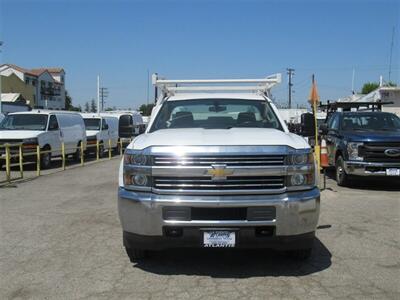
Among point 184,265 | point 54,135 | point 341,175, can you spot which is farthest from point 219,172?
point 54,135

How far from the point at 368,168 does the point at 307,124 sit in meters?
5.12

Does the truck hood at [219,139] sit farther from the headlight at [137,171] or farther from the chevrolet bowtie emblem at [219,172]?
the chevrolet bowtie emblem at [219,172]

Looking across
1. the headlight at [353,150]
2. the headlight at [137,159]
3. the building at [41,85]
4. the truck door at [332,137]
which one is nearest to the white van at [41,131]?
the truck door at [332,137]

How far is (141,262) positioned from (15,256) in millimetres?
1543

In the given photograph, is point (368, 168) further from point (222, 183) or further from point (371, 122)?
point (222, 183)

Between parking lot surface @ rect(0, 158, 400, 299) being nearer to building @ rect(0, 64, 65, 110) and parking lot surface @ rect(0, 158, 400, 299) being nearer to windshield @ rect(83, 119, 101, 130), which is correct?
windshield @ rect(83, 119, 101, 130)

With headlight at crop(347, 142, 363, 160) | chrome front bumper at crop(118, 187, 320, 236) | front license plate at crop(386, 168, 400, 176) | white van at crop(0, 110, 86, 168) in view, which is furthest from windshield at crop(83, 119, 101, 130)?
chrome front bumper at crop(118, 187, 320, 236)

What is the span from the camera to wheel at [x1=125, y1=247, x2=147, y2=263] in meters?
5.59

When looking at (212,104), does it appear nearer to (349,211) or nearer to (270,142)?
(270,142)

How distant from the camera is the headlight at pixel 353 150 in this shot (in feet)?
38.5

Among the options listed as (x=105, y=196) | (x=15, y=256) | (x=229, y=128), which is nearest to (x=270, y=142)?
(x=229, y=128)

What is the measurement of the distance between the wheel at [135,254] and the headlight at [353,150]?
7331 millimetres

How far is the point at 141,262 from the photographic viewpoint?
573 centimetres

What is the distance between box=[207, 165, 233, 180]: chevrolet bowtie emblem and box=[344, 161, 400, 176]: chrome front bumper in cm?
741
